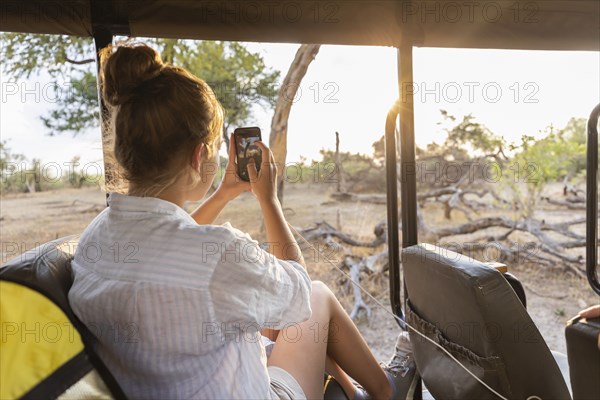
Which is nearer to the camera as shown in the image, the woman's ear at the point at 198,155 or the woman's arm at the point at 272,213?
the woman's ear at the point at 198,155

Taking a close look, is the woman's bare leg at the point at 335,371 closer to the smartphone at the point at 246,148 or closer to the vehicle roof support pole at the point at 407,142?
the vehicle roof support pole at the point at 407,142

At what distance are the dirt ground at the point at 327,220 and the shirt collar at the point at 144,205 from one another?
5.96 ft

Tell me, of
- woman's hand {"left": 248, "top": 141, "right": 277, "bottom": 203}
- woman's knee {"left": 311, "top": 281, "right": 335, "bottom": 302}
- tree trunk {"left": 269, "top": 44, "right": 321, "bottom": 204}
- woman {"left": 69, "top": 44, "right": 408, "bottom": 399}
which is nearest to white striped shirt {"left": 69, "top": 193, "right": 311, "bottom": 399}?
woman {"left": 69, "top": 44, "right": 408, "bottom": 399}

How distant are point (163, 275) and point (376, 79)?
93.2 inches

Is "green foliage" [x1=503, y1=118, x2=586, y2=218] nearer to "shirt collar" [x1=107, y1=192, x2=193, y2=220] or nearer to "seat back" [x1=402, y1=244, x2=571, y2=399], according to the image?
"seat back" [x1=402, y1=244, x2=571, y2=399]

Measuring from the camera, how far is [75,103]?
2.88 m

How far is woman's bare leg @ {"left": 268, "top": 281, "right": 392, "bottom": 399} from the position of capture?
1.49 metres

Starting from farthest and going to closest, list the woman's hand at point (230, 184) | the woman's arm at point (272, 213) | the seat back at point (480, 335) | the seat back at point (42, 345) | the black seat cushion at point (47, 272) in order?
the woman's hand at point (230, 184), the woman's arm at point (272, 213), the seat back at point (480, 335), the black seat cushion at point (47, 272), the seat back at point (42, 345)

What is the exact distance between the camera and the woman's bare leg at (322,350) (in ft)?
4.88

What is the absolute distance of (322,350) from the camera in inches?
61.6

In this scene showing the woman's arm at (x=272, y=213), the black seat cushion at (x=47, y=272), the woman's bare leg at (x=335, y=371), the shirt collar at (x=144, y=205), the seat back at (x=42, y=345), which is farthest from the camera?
the woman's bare leg at (x=335, y=371)

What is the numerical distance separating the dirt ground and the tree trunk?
0.57 meters

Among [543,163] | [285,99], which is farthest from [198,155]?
[543,163]

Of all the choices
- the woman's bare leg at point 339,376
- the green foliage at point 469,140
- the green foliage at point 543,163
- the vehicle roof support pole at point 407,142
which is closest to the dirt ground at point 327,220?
the green foliage at point 543,163
